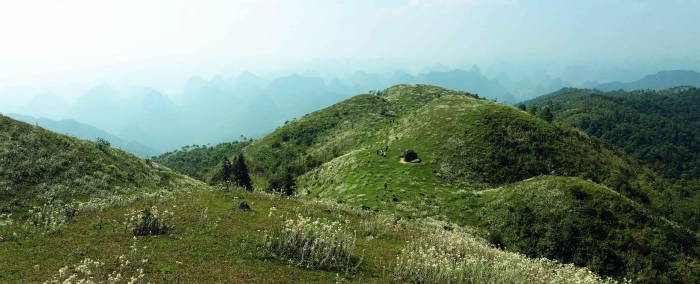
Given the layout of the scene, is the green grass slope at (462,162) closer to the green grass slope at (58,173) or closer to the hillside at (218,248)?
the hillside at (218,248)

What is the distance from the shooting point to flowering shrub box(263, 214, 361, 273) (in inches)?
666

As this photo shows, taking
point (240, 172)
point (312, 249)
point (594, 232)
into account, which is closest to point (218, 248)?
point (312, 249)

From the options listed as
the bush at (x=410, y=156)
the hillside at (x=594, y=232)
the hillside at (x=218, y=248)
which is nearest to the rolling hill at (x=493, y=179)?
the hillside at (x=594, y=232)

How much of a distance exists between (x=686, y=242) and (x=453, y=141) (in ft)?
135

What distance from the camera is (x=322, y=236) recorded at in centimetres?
1759

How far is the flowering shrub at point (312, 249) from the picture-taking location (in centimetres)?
1691

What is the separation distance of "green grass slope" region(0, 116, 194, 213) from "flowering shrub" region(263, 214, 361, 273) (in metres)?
18.1

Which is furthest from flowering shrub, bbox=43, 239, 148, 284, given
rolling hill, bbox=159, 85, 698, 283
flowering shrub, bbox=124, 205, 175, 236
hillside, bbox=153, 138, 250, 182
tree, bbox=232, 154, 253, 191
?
hillside, bbox=153, 138, 250, 182

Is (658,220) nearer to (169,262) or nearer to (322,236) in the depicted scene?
(322,236)

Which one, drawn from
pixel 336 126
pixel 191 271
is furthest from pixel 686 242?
pixel 336 126

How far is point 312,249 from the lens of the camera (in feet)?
55.4

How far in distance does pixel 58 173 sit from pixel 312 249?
3482 centimetres

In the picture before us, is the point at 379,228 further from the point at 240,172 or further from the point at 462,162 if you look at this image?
the point at 240,172

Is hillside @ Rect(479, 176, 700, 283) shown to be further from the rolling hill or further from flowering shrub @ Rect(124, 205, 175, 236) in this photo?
flowering shrub @ Rect(124, 205, 175, 236)
